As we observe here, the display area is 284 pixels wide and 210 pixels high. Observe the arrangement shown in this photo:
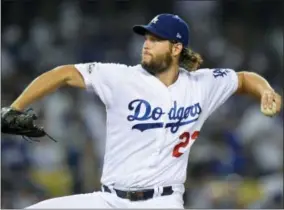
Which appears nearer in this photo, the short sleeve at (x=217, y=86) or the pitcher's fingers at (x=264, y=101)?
the pitcher's fingers at (x=264, y=101)

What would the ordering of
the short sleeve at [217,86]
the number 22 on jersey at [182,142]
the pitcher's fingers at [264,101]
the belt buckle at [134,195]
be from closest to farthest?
the pitcher's fingers at [264,101] < the belt buckle at [134,195] < the number 22 on jersey at [182,142] < the short sleeve at [217,86]

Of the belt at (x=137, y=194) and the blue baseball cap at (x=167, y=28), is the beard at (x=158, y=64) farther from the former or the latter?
the belt at (x=137, y=194)

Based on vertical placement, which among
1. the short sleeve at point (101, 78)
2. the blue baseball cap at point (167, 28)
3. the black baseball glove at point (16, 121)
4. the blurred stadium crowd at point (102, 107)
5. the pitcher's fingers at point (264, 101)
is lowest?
the blurred stadium crowd at point (102, 107)

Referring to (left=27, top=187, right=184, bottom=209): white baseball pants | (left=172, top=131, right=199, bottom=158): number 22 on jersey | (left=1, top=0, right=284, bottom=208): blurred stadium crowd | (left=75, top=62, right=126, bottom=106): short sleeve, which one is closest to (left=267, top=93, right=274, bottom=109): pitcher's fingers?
(left=172, top=131, right=199, bottom=158): number 22 on jersey

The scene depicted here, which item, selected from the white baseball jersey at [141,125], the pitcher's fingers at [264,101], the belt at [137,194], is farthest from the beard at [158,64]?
the belt at [137,194]

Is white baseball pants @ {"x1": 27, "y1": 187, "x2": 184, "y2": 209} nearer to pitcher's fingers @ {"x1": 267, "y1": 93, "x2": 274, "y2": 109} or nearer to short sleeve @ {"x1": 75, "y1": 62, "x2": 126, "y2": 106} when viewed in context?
short sleeve @ {"x1": 75, "y1": 62, "x2": 126, "y2": 106}

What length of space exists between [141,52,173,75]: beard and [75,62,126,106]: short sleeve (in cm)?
19

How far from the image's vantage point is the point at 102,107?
10750 mm

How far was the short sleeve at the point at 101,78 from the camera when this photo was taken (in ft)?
17.0

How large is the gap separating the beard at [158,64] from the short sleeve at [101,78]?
19 centimetres

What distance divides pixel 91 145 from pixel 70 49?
249 cm

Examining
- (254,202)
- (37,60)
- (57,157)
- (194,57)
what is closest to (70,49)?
(37,60)

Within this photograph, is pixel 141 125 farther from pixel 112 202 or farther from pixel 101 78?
pixel 112 202

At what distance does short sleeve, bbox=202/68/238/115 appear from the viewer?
5.43 m
